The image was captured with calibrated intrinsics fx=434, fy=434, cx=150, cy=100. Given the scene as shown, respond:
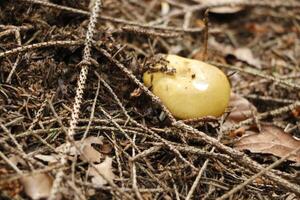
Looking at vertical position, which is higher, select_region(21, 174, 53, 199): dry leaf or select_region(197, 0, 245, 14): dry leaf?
select_region(197, 0, 245, 14): dry leaf

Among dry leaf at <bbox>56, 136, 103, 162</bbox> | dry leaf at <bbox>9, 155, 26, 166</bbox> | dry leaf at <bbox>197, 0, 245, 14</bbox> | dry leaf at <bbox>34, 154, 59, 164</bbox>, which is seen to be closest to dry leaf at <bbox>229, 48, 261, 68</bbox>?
dry leaf at <bbox>197, 0, 245, 14</bbox>

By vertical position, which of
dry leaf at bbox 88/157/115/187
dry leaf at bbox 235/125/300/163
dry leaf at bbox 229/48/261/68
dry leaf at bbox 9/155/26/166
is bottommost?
dry leaf at bbox 235/125/300/163

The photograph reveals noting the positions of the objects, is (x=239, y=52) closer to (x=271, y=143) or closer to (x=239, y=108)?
(x=239, y=108)

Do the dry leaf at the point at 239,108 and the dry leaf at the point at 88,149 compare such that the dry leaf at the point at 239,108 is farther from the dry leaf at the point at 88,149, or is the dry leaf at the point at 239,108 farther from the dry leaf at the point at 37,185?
the dry leaf at the point at 37,185

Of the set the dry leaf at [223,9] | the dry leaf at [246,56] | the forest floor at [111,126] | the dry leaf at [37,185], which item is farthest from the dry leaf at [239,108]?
the dry leaf at [37,185]

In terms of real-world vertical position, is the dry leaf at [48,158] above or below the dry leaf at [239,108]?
above

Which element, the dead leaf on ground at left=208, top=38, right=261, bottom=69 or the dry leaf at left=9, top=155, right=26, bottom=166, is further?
the dead leaf on ground at left=208, top=38, right=261, bottom=69

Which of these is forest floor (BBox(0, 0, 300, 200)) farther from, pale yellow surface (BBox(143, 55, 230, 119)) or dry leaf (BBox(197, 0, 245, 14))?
dry leaf (BBox(197, 0, 245, 14))

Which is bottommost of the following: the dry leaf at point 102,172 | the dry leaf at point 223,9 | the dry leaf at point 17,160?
the dry leaf at point 102,172
